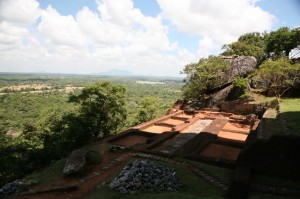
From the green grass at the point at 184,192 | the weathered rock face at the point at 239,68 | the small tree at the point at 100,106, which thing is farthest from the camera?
the weathered rock face at the point at 239,68

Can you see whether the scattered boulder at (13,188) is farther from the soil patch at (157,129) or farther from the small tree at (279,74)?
the small tree at (279,74)

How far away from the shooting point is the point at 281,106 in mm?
18297

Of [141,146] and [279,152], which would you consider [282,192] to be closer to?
[279,152]

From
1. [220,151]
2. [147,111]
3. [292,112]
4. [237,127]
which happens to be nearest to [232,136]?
[237,127]

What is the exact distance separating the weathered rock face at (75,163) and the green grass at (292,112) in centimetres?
947

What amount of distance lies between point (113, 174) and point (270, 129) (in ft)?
27.3

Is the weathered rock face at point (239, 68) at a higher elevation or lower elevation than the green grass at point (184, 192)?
higher

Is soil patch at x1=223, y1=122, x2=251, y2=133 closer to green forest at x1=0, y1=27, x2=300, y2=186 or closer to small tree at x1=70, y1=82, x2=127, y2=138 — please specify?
green forest at x1=0, y1=27, x2=300, y2=186

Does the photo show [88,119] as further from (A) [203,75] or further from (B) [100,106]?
(A) [203,75]

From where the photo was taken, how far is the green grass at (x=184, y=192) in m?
7.03

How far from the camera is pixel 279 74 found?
20.7 metres

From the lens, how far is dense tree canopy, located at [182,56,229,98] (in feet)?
84.9

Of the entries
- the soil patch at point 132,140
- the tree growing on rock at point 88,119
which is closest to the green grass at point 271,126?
the soil patch at point 132,140

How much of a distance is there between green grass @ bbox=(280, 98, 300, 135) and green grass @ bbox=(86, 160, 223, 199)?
223 inches
